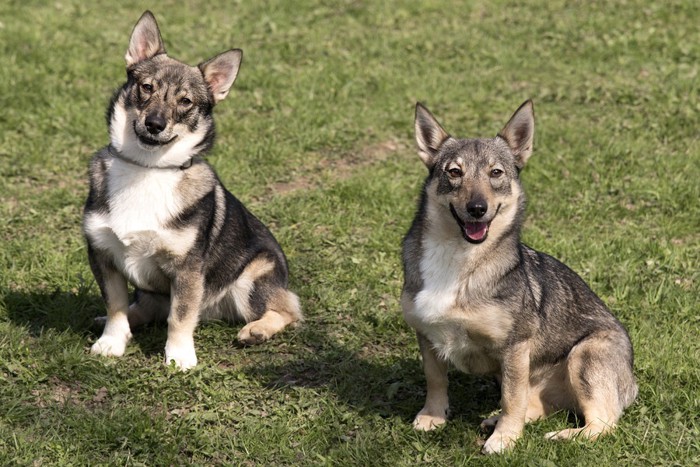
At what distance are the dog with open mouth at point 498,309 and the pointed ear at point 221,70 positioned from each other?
1.48 m

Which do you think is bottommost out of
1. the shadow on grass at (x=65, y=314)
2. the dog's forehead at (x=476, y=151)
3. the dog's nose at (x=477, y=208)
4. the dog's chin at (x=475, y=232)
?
the shadow on grass at (x=65, y=314)

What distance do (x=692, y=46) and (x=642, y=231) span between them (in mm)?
4602

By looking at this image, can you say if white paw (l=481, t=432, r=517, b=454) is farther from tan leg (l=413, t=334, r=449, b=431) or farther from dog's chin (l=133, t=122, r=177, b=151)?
dog's chin (l=133, t=122, r=177, b=151)

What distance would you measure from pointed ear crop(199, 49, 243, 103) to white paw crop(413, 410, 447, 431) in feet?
8.48

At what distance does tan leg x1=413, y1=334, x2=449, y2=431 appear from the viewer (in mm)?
5391

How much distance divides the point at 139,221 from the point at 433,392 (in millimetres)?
2149

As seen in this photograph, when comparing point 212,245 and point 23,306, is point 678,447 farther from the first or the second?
point 23,306

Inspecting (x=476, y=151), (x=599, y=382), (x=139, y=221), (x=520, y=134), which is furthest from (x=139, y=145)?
(x=599, y=382)

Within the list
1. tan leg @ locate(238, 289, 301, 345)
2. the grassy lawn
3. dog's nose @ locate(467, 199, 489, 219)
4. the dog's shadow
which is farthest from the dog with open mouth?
tan leg @ locate(238, 289, 301, 345)

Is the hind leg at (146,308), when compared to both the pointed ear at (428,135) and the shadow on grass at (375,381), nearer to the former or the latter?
the shadow on grass at (375,381)

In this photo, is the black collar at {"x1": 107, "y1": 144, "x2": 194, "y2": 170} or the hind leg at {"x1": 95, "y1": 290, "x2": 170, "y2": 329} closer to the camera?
the black collar at {"x1": 107, "y1": 144, "x2": 194, "y2": 170}

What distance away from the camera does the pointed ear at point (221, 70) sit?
616 centimetres

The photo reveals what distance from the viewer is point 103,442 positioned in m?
5.14

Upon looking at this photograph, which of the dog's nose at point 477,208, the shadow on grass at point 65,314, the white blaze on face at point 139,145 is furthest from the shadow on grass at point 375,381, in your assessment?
the white blaze on face at point 139,145
